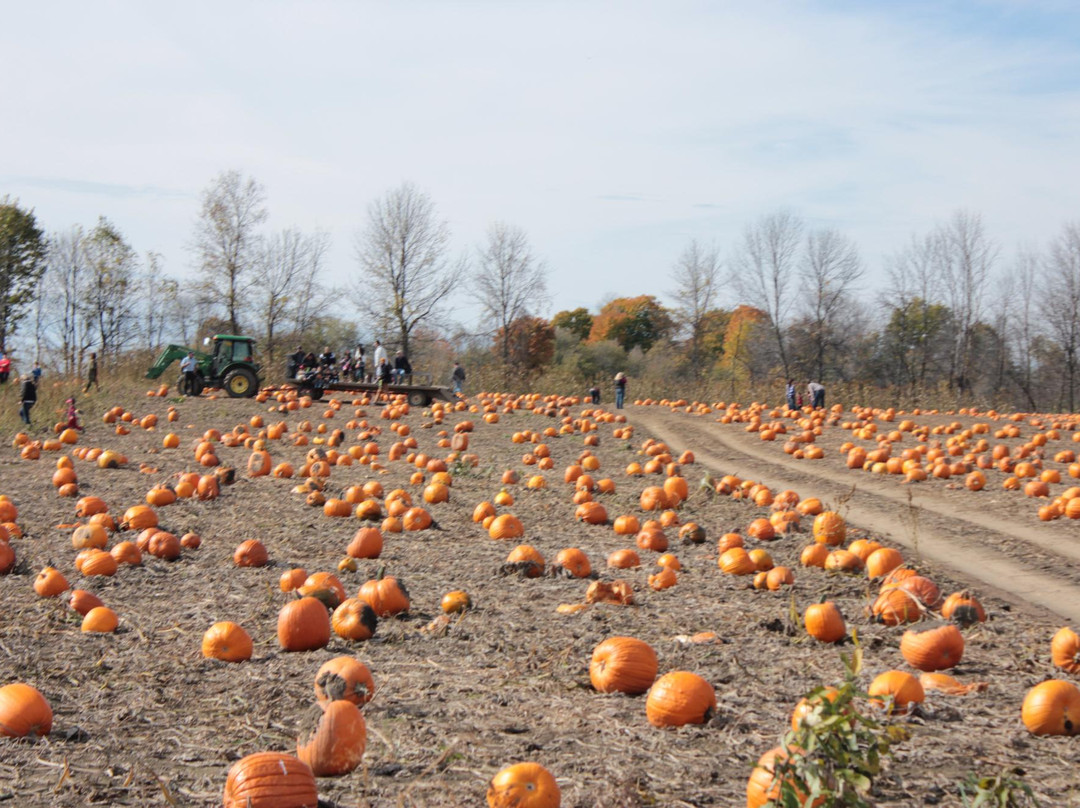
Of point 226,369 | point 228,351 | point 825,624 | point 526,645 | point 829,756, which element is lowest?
point 526,645

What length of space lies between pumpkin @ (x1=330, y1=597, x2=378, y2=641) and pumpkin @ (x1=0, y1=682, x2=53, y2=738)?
5.74ft

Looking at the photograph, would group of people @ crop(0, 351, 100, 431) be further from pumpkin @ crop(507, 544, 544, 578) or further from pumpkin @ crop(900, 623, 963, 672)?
pumpkin @ crop(900, 623, 963, 672)

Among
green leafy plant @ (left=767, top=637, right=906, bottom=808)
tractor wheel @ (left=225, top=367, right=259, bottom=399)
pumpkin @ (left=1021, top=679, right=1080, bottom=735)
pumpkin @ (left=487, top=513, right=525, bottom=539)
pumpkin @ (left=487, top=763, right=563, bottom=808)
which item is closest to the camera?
green leafy plant @ (left=767, top=637, right=906, bottom=808)

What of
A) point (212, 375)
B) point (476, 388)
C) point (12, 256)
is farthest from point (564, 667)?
point (12, 256)

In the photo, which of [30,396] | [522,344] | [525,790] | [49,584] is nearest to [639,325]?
[522,344]

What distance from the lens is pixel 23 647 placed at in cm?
545

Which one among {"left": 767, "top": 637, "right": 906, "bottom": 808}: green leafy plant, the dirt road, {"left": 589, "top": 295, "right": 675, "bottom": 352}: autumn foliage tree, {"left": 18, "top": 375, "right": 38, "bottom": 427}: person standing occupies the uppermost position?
{"left": 589, "top": 295, "right": 675, "bottom": 352}: autumn foliage tree

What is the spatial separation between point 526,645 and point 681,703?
1.50 m

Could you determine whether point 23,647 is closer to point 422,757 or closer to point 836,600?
point 422,757

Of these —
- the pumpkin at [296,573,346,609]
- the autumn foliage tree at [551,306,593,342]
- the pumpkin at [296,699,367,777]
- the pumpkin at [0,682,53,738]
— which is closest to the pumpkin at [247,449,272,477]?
the pumpkin at [296,573,346,609]

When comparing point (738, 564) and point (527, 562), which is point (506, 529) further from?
point (738, 564)

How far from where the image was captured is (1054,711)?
12.9 feet

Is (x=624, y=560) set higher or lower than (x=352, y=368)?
lower

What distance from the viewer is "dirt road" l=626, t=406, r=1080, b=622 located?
7.88 m
